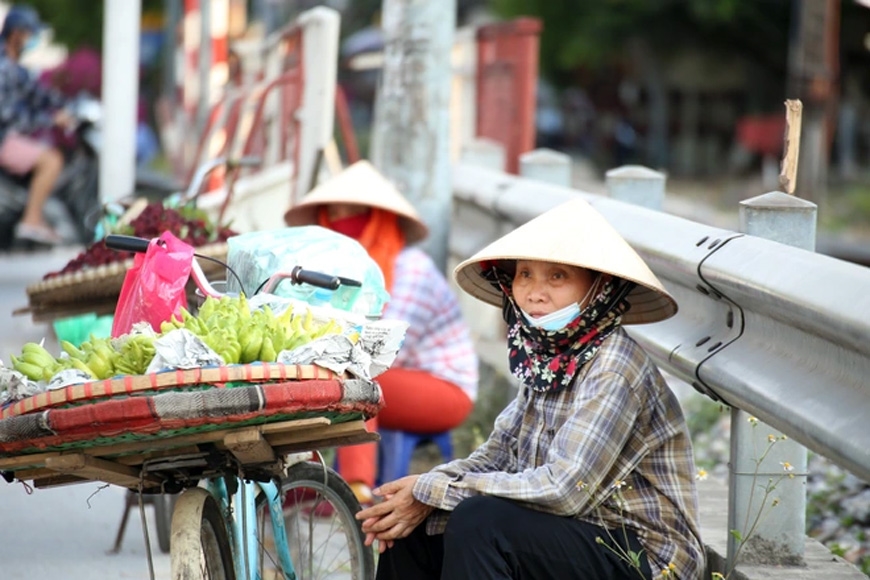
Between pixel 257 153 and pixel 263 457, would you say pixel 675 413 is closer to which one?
pixel 263 457

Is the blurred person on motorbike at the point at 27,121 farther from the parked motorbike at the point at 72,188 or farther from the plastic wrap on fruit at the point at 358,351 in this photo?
the plastic wrap on fruit at the point at 358,351

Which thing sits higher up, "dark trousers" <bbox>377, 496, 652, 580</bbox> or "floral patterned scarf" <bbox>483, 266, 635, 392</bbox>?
"floral patterned scarf" <bbox>483, 266, 635, 392</bbox>

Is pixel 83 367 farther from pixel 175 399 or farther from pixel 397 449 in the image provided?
pixel 397 449

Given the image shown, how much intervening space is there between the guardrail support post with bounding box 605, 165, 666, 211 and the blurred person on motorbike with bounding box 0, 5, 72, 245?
8585 mm

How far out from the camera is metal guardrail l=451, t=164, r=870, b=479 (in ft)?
11.0

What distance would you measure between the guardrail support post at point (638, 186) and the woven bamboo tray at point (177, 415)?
239 cm

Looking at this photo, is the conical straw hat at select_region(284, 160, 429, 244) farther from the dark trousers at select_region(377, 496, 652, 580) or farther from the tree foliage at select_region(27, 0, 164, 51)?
the tree foliage at select_region(27, 0, 164, 51)

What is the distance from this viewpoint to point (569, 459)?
3680mm

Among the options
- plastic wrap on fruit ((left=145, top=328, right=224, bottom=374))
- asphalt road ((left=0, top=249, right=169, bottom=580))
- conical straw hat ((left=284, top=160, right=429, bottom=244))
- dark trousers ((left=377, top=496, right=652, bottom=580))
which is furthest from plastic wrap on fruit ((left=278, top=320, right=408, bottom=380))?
conical straw hat ((left=284, top=160, right=429, bottom=244))

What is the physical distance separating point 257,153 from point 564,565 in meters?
8.17

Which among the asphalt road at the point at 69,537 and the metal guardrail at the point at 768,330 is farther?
the asphalt road at the point at 69,537

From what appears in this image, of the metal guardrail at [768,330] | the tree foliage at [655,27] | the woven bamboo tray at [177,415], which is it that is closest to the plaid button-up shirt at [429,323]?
the metal guardrail at [768,330]

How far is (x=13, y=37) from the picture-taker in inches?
524

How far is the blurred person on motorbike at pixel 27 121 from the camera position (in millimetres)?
13352
